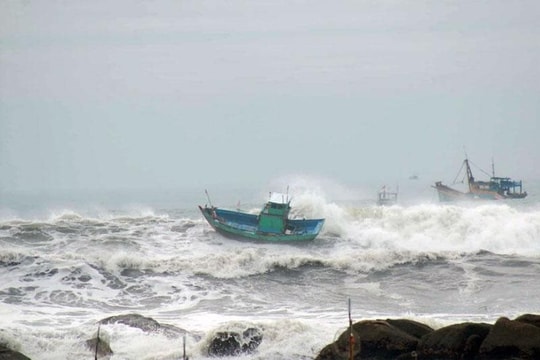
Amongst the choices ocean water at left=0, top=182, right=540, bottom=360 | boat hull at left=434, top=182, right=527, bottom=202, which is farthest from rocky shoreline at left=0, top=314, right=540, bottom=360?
boat hull at left=434, top=182, right=527, bottom=202

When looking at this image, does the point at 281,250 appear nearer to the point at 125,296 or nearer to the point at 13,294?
the point at 125,296

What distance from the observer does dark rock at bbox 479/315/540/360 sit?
1630cm

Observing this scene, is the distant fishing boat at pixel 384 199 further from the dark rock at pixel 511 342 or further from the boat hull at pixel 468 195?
the dark rock at pixel 511 342

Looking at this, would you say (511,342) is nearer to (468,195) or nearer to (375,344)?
(375,344)

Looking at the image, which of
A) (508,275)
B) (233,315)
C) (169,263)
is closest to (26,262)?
(169,263)

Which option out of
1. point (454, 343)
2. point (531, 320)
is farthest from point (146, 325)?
point (531, 320)

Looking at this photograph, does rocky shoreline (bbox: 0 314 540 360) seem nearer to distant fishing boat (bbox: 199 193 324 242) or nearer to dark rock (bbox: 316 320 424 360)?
dark rock (bbox: 316 320 424 360)

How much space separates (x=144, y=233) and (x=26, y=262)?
1042 cm

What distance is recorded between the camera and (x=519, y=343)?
54.0 feet

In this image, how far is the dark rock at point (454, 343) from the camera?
56.1 feet

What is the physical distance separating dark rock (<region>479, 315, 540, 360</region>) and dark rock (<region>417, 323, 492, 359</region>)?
315mm

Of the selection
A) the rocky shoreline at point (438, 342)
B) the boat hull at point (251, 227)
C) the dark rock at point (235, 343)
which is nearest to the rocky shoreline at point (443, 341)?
the rocky shoreline at point (438, 342)

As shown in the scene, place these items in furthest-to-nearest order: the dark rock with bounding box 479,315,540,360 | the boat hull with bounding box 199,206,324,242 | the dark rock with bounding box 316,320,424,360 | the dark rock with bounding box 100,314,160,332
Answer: the boat hull with bounding box 199,206,324,242 < the dark rock with bounding box 100,314,160,332 < the dark rock with bounding box 316,320,424,360 < the dark rock with bounding box 479,315,540,360

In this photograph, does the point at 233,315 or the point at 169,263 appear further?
the point at 169,263
